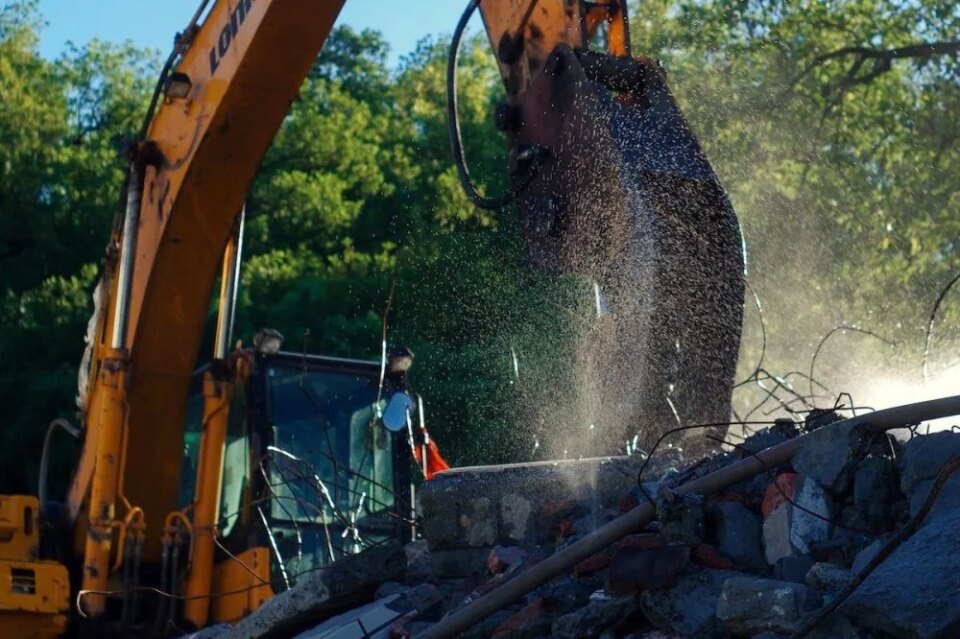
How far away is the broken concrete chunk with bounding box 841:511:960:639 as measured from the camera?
3229 mm

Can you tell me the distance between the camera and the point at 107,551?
271 inches

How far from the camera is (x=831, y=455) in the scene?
13.5 feet

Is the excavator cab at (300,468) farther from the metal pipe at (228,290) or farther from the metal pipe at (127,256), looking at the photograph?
the metal pipe at (127,256)

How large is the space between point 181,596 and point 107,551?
38 cm

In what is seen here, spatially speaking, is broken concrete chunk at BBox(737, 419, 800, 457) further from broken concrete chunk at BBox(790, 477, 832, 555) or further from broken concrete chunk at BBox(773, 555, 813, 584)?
broken concrete chunk at BBox(773, 555, 813, 584)

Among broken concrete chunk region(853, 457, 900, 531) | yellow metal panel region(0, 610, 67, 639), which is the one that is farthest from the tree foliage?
yellow metal panel region(0, 610, 67, 639)

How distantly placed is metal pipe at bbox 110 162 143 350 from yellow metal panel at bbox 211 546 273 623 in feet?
3.67

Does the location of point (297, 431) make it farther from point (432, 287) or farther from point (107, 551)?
point (432, 287)

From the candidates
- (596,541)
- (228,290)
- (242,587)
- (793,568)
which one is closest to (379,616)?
(596,541)

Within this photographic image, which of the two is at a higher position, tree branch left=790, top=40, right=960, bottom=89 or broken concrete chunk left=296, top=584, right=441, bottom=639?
tree branch left=790, top=40, right=960, bottom=89

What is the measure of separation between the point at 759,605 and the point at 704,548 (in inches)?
17.9

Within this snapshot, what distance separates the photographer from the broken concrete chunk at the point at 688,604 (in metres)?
3.87

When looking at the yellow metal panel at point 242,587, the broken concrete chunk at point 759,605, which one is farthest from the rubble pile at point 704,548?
the yellow metal panel at point 242,587

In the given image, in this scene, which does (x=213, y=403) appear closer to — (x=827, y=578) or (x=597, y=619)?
(x=597, y=619)
